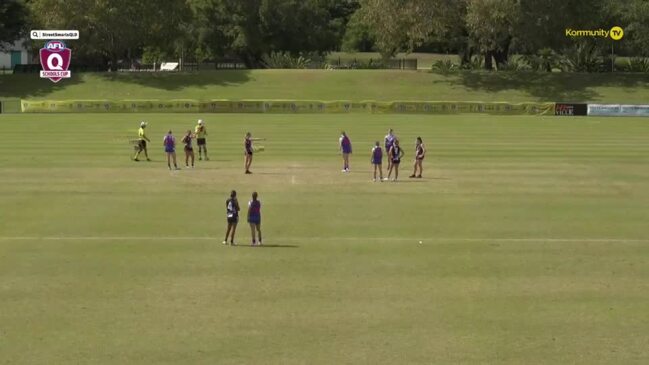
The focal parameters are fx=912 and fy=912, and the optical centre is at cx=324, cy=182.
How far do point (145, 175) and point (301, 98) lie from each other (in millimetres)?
46627

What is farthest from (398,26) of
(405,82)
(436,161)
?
(436,161)

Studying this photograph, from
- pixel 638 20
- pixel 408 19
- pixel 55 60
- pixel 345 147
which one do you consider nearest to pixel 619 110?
pixel 638 20

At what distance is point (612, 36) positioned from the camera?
90938 mm

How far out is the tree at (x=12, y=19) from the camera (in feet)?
297

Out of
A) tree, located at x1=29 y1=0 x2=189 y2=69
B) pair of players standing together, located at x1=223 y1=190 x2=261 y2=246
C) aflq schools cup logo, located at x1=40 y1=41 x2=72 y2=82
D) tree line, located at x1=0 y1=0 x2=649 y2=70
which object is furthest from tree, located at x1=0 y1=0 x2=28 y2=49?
pair of players standing together, located at x1=223 y1=190 x2=261 y2=246

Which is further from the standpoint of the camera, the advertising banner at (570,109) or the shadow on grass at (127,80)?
the shadow on grass at (127,80)

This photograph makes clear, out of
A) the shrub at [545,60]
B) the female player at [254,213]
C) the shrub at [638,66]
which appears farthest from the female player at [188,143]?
the shrub at [638,66]

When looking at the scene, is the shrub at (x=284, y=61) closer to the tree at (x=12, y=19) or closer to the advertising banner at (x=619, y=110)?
the tree at (x=12, y=19)

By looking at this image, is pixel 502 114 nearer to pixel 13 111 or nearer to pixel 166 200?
pixel 13 111

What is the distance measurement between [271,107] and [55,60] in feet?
115

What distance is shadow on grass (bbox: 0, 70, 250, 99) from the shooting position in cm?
8394

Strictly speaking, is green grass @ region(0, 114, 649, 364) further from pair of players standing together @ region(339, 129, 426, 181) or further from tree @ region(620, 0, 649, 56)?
tree @ region(620, 0, 649, 56)

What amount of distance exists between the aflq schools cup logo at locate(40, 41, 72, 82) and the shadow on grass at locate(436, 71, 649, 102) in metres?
37.1

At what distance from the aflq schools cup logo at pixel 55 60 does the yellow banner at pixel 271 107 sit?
2101 cm
